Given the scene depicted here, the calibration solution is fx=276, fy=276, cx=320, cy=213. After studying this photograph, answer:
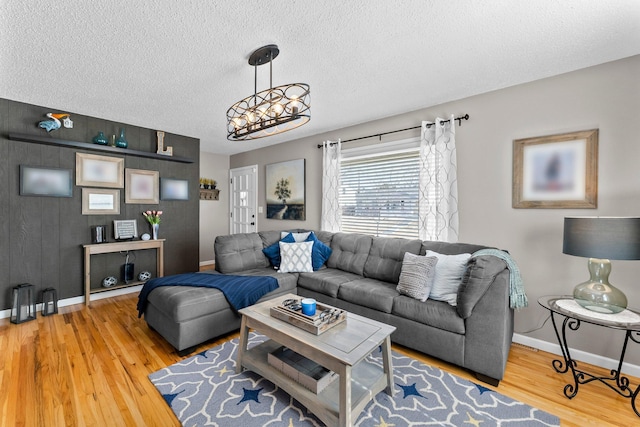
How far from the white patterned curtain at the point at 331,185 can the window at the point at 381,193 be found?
3.6 inches

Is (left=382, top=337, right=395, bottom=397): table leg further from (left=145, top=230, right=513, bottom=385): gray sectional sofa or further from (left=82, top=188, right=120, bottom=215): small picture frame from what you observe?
(left=82, top=188, right=120, bottom=215): small picture frame

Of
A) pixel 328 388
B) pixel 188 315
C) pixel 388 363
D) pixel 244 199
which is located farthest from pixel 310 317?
pixel 244 199

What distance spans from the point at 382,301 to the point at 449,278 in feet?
2.03

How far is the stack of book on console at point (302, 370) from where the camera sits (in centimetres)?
166

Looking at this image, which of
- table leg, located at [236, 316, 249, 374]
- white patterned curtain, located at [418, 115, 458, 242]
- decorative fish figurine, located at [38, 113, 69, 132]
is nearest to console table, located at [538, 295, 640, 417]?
white patterned curtain, located at [418, 115, 458, 242]

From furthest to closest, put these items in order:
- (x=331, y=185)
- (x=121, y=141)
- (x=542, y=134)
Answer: (x=331, y=185) < (x=121, y=141) < (x=542, y=134)

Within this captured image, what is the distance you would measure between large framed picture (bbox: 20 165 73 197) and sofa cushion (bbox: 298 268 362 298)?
10.5 feet

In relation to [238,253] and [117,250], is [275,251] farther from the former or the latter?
[117,250]

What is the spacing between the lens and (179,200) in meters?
4.64

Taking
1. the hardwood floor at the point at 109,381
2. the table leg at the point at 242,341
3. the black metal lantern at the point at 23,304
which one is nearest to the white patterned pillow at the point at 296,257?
the hardwood floor at the point at 109,381

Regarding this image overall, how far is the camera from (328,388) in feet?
5.57

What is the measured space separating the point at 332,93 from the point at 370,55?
762 millimetres

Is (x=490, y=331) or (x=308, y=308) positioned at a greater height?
(x=308, y=308)

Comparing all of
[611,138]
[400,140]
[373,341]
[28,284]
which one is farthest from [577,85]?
[28,284]
